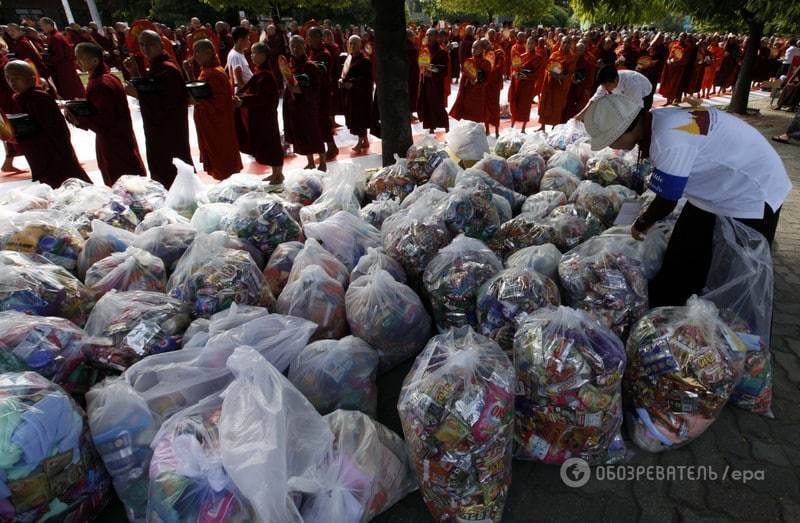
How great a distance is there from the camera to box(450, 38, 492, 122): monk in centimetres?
686

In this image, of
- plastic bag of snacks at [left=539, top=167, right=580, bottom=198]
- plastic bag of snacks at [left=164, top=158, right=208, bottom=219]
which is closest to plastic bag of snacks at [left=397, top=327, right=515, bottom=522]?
plastic bag of snacks at [left=539, top=167, right=580, bottom=198]

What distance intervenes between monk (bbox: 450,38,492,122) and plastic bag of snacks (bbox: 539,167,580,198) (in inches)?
156

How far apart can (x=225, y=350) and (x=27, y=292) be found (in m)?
1.03

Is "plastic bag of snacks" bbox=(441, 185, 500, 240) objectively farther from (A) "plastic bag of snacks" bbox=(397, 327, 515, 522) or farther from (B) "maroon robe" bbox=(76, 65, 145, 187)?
(B) "maroon robe" bbox=(76, 65, 145, 187)

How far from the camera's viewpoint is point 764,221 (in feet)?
7.20

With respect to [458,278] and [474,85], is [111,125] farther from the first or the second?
[474,85]

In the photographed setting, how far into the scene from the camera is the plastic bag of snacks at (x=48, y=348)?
1742 mm

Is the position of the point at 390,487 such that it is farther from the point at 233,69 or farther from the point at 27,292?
the point at 233,69

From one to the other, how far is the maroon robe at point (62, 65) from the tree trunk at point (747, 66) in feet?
44.0

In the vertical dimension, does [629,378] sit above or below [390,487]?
above

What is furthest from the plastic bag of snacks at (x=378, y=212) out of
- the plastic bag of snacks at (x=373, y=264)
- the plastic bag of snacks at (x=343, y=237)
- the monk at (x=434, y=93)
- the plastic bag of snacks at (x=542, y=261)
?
the monk at (x=434, y=93)

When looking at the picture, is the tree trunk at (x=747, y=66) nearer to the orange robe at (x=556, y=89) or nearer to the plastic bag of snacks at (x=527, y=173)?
the orange robe at (x=556, y=89)

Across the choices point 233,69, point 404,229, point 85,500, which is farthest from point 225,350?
point 233,69

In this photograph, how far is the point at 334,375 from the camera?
6.18 ft
